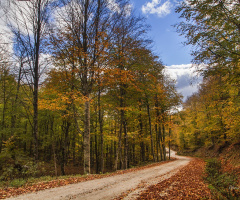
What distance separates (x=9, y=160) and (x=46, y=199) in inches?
404

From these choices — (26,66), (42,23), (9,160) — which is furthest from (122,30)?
(9,160)

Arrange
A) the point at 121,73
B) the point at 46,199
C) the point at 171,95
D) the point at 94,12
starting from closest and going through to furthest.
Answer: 1. the point at 46,199
2. the point at 121,73
3. the point at 94,12
4. the point at 171,95

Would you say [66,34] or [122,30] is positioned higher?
[122,30]

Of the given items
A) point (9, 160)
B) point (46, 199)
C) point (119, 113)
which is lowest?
point (9, 160)

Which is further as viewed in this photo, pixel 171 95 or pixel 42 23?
pixel 171 95

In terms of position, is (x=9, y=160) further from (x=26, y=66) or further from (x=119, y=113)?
(x=119, y=113)

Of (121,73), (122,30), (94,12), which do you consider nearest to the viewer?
(121,73)

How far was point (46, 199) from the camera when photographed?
4.55 meters

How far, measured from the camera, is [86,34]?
10227 millimetres

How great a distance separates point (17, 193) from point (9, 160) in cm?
904

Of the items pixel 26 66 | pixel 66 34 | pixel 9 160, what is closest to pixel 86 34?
pixel 66 34

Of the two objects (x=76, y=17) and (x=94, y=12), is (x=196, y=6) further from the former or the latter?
(x=76, y=17)

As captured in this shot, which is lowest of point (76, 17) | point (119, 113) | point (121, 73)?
point (119, 113)

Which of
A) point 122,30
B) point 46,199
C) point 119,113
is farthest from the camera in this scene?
point 119,113
